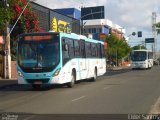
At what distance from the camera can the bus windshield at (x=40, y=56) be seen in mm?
24016

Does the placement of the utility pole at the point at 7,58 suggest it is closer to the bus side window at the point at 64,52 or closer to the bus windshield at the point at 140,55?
the bus side window at the point at 64,52

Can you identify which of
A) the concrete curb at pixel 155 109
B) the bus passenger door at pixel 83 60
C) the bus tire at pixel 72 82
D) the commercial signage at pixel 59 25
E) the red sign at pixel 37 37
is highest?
the commercial signage at pixel 59 25

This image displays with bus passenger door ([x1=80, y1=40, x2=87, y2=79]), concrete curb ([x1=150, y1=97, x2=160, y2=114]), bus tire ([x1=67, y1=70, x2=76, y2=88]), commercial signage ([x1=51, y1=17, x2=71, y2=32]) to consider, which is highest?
commercial signage ([x1=51, y1=17, x2=71, y2=32])

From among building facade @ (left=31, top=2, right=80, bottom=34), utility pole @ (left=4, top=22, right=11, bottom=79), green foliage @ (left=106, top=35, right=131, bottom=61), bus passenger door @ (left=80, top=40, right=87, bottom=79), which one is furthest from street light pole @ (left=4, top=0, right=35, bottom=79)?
green foliage @ (left=106, top=35, right=131, bottom=61)

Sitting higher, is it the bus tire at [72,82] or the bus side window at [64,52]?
the bus side window at [64,52]

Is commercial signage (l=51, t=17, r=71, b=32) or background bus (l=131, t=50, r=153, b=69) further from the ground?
commercial signage (l=51, t=17, r=71, b=32)

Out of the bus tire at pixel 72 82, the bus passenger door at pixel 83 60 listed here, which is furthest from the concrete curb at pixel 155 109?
the bus passenger door at pixel 83 60

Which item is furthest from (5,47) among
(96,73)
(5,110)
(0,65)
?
(5,110)

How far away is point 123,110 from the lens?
1491cm

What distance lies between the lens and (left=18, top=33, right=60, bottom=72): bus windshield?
2402cm

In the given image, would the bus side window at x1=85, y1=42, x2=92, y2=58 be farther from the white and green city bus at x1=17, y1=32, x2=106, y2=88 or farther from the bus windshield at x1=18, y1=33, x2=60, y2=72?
the bus windshield at x1=18, y1=33, x2=60, y2=72

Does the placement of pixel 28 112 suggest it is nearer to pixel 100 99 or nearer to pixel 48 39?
pixel 100 99

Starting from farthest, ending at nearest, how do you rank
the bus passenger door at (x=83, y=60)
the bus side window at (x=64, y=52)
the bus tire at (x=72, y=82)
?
the bus passenger door at (x=83, y=60)
the bus tire at (x=72, y=82)
the bus side window at (x=64, y=52)

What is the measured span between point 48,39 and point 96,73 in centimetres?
979
